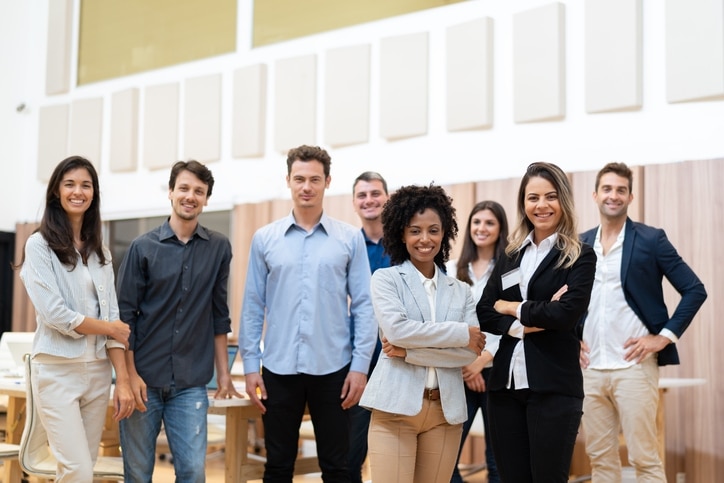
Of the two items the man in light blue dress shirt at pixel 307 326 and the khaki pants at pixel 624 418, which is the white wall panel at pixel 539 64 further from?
the man in light blue dress shirt at pixel 307 326

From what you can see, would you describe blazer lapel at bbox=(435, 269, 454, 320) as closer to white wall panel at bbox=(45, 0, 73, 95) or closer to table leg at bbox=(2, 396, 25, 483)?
table leg at bbox=(2, 396, 25, 483)

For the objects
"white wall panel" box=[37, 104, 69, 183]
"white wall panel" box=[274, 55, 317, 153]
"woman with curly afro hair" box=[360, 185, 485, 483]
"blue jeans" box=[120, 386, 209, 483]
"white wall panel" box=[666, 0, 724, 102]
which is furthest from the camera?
"white wall panel" box=[37, 104, 69, 183]

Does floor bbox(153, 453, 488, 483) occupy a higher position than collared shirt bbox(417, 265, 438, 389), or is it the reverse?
collared shirt bbox(417, 265, 438, 389)

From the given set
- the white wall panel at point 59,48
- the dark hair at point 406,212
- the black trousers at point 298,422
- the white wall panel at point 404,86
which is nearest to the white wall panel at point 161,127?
the white wall panel at point 59,48

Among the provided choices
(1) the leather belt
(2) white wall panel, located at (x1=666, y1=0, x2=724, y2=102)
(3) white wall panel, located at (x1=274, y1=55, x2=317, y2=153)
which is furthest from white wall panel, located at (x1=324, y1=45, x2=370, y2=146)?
(1) the leather belt

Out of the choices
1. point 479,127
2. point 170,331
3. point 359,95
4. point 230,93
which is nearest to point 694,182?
point 479,127

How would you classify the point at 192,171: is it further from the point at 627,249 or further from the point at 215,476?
the point at 215,476

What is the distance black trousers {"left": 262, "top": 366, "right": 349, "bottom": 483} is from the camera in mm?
3787

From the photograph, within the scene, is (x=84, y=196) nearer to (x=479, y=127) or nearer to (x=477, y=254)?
(x=477, y=254)

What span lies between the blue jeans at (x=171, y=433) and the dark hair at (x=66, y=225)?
2.16 ft

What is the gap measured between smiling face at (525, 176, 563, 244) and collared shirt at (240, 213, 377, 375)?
1051 millimetres

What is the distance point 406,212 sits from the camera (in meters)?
3.24

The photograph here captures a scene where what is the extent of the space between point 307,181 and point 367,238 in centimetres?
80

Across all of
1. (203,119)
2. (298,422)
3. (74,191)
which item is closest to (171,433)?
(298,422)
